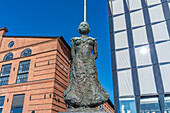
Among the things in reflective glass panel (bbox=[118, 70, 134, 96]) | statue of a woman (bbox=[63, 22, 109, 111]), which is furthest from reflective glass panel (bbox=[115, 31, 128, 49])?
statue of a woman (bbox=[63, 22, 109, 111])

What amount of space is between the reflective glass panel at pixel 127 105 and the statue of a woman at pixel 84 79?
525 inches

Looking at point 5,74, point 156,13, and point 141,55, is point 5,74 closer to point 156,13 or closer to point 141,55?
point 141,55

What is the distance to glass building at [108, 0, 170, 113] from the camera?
16.3 m

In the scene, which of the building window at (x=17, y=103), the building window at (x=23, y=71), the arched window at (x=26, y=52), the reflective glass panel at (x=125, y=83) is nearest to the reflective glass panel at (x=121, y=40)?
the reflective glass panel at (x=125, y=83)

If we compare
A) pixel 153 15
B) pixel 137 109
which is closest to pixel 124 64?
pixel 137 109

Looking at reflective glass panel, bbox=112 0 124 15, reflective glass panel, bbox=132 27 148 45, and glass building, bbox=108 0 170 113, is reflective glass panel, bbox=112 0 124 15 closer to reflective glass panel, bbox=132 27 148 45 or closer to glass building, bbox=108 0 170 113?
glass building, bbox=108 0 170 113

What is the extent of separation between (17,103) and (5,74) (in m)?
5.85

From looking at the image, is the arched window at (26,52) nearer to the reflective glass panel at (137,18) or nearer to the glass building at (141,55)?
the glass building at (141,55)

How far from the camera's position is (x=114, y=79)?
61.1 ft

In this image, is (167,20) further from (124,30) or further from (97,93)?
(97,93)

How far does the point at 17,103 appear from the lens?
1936 cm

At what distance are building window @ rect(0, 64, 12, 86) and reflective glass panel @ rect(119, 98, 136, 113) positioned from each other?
1661 centimetres

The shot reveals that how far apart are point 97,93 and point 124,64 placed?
14.9m

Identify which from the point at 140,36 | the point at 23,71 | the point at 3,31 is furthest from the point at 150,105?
the point at 3,31
